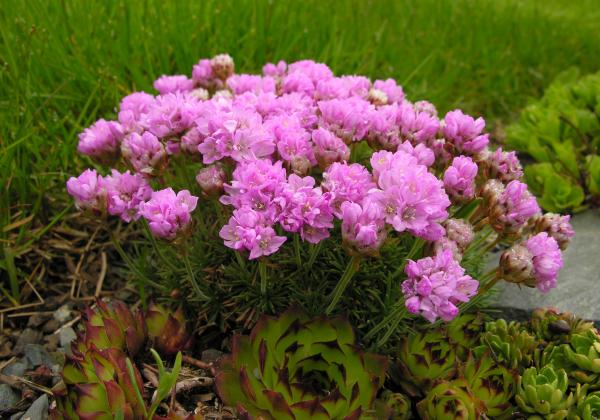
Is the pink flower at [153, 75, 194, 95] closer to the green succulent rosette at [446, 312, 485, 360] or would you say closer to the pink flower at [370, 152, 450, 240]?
the pink flower at [370, 152, 450, 240]

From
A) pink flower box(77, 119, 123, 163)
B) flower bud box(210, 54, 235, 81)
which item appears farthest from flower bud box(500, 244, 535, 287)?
flower bud box(210, 54, 235, 81)

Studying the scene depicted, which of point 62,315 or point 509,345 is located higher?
point 509,345

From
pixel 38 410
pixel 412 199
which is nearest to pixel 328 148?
pixel 412 199

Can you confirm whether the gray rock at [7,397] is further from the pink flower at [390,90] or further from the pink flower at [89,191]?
the pink flower at [390,90]

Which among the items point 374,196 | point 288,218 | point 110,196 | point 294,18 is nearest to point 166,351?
point 110,196

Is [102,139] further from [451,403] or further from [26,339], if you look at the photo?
[451,403]
